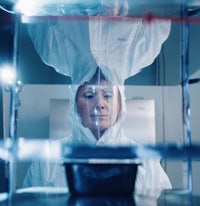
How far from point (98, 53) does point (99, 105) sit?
223 millimetres

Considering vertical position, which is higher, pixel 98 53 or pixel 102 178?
pixel 98 53

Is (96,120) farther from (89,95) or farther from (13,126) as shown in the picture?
(13,126)

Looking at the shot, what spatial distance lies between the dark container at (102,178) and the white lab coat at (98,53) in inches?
23.0

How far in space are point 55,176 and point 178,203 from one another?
773 millimetres

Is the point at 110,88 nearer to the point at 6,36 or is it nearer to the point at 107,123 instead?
the point at 107,123

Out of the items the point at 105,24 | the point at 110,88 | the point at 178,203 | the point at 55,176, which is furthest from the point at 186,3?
the point at 55,176

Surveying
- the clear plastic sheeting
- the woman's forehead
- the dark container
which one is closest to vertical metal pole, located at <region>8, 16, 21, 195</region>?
the clear plastic sheeting

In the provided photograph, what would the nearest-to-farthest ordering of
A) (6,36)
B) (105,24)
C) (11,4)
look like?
(11,4), (6,36), (105,24)

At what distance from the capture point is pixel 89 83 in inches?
56.8

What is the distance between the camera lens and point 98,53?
1.39m

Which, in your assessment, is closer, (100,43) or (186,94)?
(186,94)

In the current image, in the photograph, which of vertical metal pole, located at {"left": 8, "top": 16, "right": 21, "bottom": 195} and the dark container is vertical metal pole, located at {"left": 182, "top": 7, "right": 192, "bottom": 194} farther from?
vertical metal pole, located at {"left": 8, "top": 16, "right": 21, "bottom": 195}

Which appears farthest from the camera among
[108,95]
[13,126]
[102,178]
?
[108,95]

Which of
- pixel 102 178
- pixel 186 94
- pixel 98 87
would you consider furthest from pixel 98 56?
pixel 102 178
